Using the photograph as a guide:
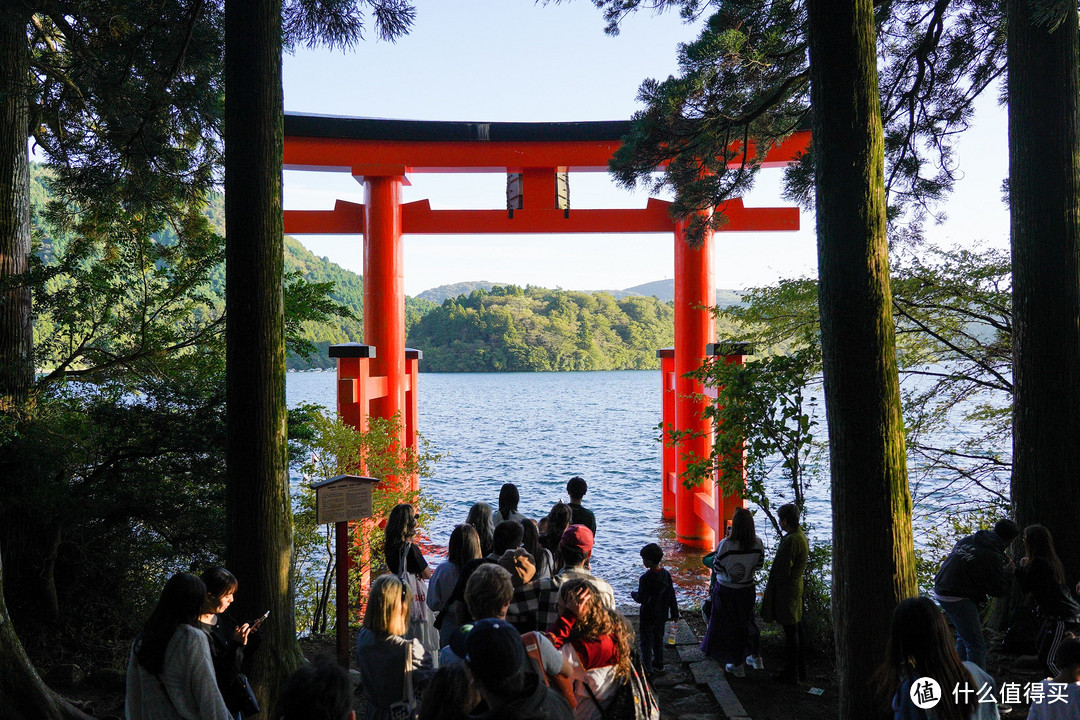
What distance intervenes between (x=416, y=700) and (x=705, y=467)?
384 cm

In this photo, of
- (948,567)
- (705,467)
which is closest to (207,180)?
(705,467)

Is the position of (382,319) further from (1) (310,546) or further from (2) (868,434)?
(2) (868,434)

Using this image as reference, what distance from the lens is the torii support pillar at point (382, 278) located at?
10633 mm

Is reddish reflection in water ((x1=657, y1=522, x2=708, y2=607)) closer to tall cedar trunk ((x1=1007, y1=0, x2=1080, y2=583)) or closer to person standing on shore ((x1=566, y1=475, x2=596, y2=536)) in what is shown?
person standing on shore ((x1=566, y1=475, x2=596, y2=536))

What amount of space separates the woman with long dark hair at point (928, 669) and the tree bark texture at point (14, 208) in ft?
19.7

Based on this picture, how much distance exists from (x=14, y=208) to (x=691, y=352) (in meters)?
→ 8.49

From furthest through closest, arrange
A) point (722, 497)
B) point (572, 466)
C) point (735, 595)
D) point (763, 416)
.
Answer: point (572, 466)
point (722, 497)
point (763, 416)
point (735, 595)

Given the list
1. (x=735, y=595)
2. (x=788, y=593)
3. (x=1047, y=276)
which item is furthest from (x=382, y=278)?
(x=1047, y=276)

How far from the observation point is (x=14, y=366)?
5492 millimetres

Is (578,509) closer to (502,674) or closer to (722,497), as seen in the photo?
(502,674)

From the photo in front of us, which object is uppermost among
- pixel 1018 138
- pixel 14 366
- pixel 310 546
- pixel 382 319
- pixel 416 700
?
pixel 1018 138

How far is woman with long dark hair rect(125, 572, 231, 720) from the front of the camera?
241 centimetres

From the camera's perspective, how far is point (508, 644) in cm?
201

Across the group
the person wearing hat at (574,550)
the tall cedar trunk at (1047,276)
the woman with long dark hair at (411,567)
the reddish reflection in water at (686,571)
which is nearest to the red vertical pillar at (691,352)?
the reddish reflection in water at (686,571)
